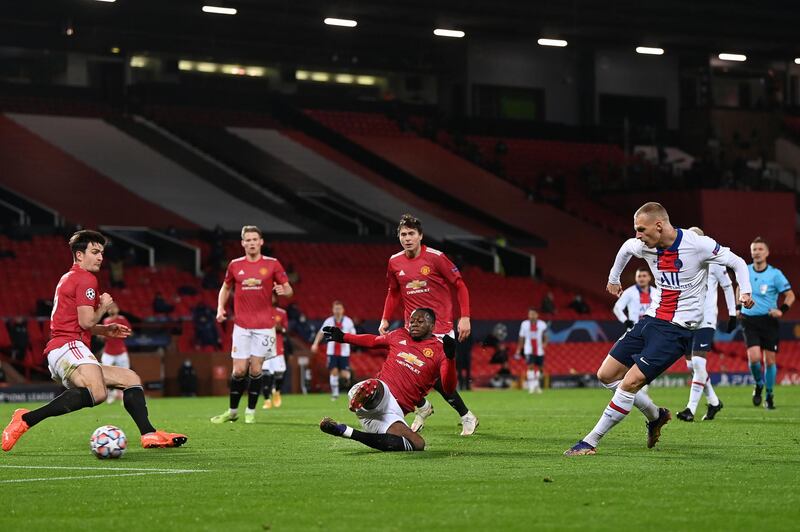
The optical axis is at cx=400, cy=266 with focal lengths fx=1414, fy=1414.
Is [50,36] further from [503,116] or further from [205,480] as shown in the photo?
[205,480]

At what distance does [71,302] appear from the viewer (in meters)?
13.0

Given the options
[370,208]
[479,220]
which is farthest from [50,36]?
[479,220]

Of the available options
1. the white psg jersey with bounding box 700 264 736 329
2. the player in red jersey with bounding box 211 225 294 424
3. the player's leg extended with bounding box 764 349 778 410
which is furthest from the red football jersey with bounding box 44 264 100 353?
the player's leg extended with bounding box 764 349 778 410

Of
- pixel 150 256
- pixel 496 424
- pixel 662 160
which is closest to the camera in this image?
pixel 496 424

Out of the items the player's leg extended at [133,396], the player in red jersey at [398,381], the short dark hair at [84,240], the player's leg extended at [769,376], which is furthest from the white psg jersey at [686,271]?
the player's leg extended at [769,376]

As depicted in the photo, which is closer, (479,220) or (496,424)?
(496,424)

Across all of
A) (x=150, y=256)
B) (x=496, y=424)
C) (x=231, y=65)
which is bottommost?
(x=496, y=424)

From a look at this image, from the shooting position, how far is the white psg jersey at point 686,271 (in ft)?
40.3

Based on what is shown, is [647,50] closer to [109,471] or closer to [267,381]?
[267,381]

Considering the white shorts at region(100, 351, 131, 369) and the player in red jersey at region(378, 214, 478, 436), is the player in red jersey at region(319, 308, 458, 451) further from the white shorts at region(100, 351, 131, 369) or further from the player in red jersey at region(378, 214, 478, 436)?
the white shorts at region(100, 351, 131, 369)

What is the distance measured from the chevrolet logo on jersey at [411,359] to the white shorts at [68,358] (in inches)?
112

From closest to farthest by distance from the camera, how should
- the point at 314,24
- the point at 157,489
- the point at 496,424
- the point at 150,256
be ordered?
the point at 157,489
the point at 496,424
the point at 150,256
the point at 314,24

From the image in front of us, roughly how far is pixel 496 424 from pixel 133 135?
3338 cm

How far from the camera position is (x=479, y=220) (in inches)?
1895
